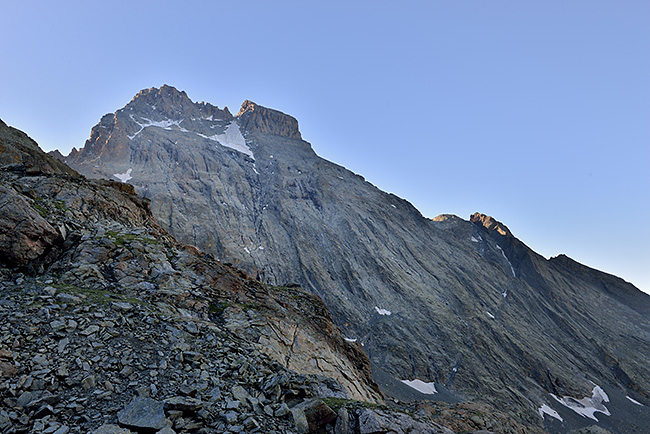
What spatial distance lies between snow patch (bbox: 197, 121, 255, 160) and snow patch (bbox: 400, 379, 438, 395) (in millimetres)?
113237

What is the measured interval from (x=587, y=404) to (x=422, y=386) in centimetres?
4837

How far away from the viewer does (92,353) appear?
1017 centimetres

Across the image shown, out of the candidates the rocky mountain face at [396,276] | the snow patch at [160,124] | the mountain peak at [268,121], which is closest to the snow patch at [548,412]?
the rocky mountain face at [396,276]

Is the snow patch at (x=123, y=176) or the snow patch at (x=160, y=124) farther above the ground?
the snow patch at (x=160, y=124)

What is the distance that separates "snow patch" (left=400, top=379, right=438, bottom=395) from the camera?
6639cm

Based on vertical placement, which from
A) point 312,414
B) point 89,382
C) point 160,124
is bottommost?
point 89,382

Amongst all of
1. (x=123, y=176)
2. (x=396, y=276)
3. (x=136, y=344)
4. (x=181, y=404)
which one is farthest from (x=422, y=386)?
(x=123, y=176)

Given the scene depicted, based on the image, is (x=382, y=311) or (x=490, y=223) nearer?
(x=382, y=311)

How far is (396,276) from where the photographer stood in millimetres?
97938

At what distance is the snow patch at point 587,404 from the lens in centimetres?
7488

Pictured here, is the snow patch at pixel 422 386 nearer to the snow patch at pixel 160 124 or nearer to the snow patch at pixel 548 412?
the snow patch at pixel 548 412

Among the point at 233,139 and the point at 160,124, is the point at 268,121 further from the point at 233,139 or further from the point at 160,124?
the point at 160,124

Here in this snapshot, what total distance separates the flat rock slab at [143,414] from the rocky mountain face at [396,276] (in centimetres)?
6012

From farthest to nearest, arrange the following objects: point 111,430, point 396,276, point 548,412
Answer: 1. point 396,276
2. point 548,412
3. point 111,430
